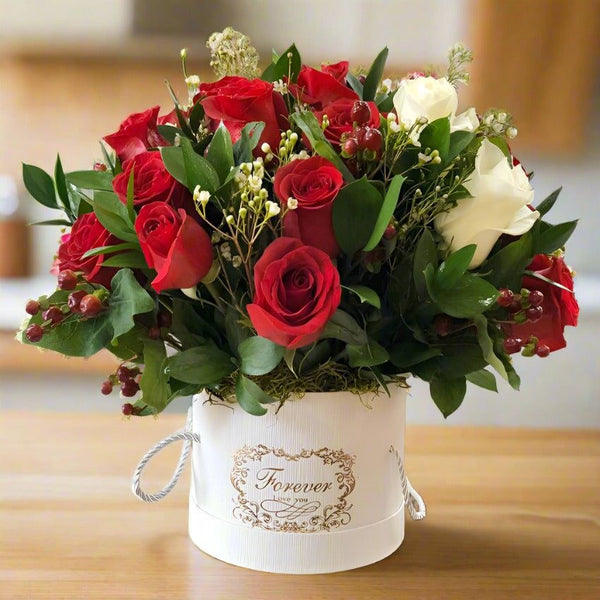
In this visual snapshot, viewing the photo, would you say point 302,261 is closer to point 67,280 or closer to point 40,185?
point 67,280

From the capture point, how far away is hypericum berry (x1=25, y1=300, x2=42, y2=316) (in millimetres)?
703

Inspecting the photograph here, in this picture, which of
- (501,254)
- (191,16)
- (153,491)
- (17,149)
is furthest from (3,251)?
(501,254)

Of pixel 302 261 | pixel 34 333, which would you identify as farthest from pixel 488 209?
pixel 34 333

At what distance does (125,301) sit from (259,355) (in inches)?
4.6

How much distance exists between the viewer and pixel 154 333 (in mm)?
728

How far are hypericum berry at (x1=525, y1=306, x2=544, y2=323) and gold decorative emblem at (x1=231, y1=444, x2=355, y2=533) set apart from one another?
7.7 inches

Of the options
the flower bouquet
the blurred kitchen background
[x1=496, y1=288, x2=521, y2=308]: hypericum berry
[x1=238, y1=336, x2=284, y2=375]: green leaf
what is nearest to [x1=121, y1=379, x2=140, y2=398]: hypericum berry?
the flower bouquet

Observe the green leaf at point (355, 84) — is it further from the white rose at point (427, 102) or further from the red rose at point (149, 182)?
the red rose at point (149, 182)

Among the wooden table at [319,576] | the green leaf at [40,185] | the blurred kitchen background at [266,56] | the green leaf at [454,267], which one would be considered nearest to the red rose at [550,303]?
the green leaf at [454,267]

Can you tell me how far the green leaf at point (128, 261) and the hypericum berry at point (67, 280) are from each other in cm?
3

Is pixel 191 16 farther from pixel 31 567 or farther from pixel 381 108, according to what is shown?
pixel 31 567

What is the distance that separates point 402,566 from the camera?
78 centimetres

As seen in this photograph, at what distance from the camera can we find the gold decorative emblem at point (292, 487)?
2.43 feet

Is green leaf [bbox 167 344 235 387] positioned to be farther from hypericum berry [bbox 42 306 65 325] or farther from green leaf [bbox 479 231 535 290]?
green leaf [bbox 479 231 535 290]
